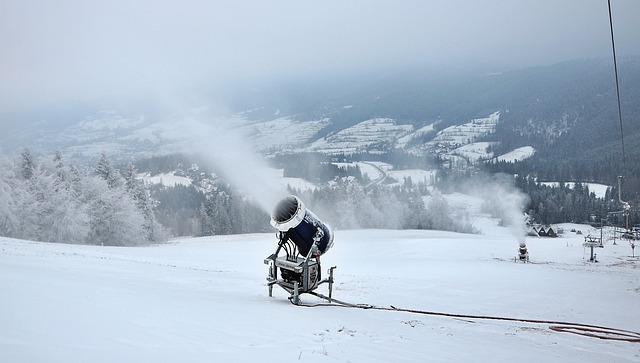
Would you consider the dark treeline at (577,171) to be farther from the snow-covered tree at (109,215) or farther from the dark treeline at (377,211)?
the snow-covered tree at (109,215)

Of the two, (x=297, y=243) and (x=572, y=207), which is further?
(x=572, y=207)

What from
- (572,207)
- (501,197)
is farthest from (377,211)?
(501,197)

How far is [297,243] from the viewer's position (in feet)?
40.8

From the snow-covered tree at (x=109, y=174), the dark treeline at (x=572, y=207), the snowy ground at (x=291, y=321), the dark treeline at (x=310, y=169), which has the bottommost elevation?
the dark treeline at (x=572, y=207)

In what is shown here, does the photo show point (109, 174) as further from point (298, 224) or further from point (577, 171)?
point (577, 171)

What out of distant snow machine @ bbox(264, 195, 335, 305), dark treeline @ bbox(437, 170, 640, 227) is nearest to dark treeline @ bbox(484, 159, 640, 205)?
dark treeline @ bbox(437, 170, 640, 227)

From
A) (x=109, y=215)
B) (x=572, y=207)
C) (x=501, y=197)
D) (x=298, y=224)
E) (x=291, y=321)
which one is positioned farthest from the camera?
(x=501, y=197)

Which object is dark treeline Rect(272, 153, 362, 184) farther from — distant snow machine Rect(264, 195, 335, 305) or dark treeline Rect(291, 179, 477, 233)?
distant snow machine Rect(264, 195, 335, 305)

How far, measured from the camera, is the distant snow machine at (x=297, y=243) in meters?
11.7

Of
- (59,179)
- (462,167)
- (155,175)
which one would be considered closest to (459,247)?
(59,179)

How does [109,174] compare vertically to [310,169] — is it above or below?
below

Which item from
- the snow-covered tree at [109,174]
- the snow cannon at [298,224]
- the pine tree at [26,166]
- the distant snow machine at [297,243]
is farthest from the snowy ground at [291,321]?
the snow-covered tree at [109,174]

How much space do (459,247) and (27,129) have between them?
72.5 m

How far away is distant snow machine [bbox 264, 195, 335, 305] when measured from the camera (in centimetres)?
1174
